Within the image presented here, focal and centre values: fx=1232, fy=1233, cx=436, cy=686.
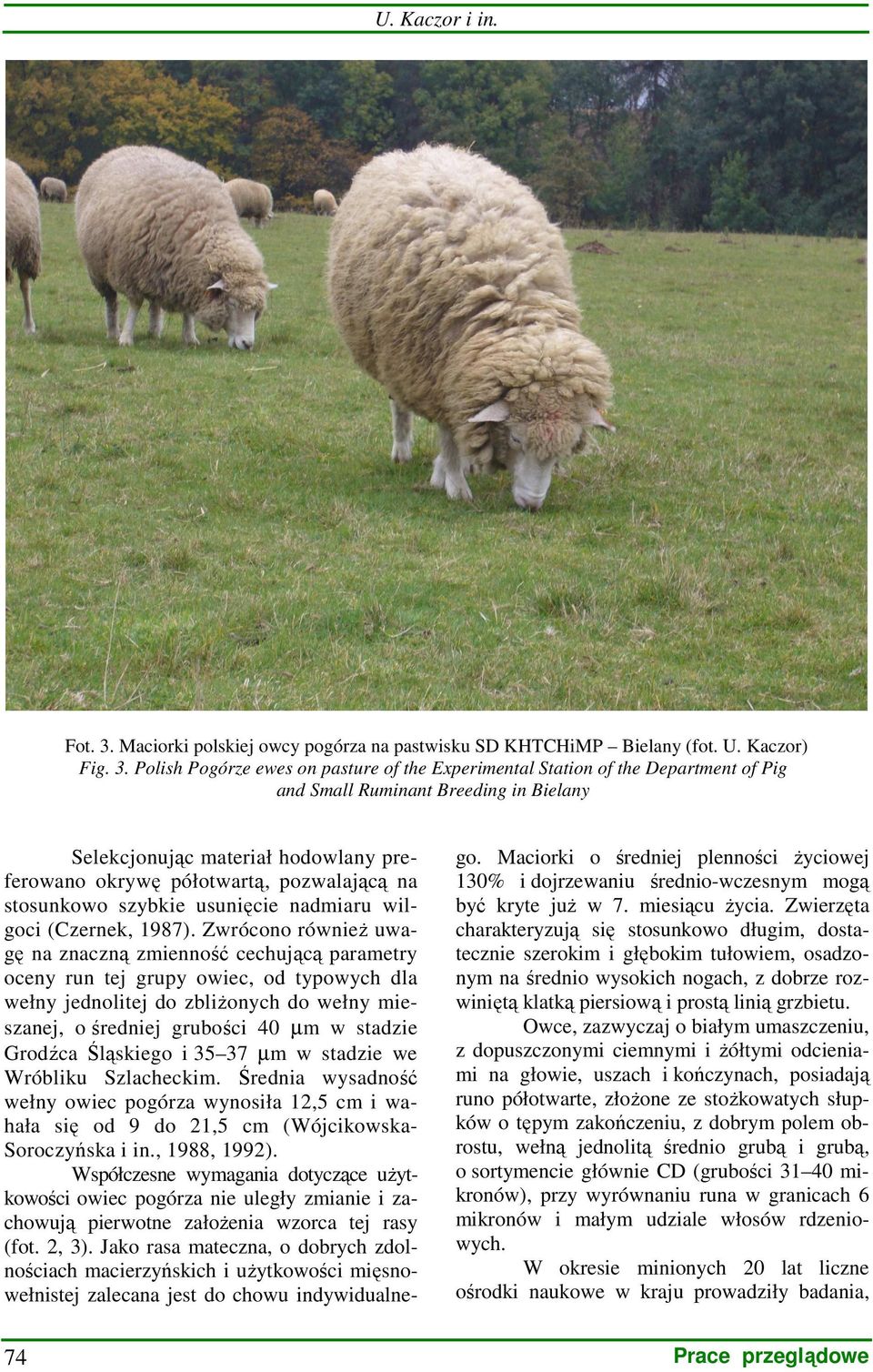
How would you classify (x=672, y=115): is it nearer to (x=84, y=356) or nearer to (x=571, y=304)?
(x=84, y=356)

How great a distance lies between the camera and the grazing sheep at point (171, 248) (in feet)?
39.5

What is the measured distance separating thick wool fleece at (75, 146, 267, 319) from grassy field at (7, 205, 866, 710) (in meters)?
0.77

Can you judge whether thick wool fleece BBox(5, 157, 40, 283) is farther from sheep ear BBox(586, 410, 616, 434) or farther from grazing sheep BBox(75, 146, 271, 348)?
sheep ear BBox(586, 410, 616, 434)

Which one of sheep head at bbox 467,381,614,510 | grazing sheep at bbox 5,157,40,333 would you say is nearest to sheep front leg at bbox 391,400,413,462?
sheep head at bbox 467,381,614,510

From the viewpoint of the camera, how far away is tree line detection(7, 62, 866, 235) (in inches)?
1253

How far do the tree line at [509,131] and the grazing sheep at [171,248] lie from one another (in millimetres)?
20132

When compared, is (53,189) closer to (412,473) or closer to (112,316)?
(112,316)

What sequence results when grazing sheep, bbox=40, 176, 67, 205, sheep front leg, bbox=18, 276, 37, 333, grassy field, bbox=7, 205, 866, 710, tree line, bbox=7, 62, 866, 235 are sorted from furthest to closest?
tree line, bbox=7, 62, 866, 235, grazing sheep, bbox=40, 176, 67, 205, sheep front leg, bbox=18, 276, 37, 333, grassy field, bbox=7, 205, 866, 710

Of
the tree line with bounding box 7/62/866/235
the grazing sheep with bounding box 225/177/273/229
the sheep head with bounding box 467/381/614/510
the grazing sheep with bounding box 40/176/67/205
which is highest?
the tree line with bounding box 7/62/866/235

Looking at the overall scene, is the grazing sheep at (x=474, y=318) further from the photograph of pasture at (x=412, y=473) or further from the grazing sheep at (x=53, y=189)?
the grazing sheep at (x=53, y=189)

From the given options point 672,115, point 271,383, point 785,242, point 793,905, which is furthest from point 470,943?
point 672,115

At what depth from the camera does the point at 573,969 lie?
3.45m

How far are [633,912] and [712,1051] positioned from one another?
1.42 feet

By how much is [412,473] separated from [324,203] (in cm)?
2756
